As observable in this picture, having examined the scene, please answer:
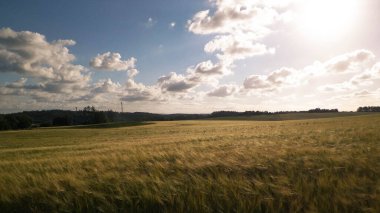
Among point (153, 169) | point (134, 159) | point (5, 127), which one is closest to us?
point (153, 169)

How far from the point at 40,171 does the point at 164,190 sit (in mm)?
3639

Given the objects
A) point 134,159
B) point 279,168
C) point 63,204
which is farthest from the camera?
point 134,159

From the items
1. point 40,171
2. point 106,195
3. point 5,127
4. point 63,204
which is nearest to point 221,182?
point 106,195

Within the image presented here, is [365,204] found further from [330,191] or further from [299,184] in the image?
[299,184]

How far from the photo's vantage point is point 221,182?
4.69 metres

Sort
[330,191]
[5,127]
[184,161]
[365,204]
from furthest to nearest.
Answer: [5,127] → [184,161] → [330,191] → [365,204]

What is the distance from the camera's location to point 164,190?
Result: 15.2ft

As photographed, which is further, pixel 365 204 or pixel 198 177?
pixel 198 177

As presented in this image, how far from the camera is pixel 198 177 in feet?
16.6

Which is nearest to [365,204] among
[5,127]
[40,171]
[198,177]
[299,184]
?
[299,184]

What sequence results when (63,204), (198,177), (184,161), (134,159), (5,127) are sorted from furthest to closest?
(5,127) → (134,159) → (184,161) → (198,177) → (63,204)

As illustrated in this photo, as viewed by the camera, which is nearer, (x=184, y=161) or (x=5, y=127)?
(x=184, y=161)

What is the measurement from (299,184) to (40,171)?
5463 millimetres

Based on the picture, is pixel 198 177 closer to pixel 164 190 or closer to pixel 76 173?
pixel 164 190
